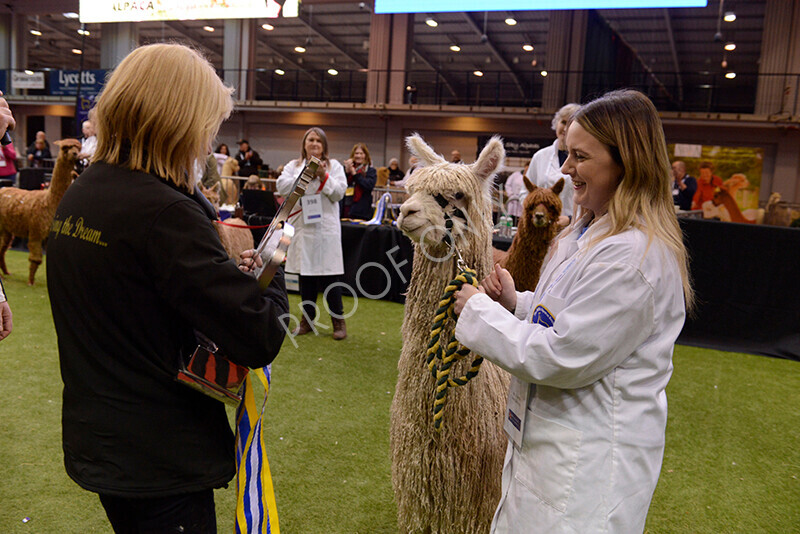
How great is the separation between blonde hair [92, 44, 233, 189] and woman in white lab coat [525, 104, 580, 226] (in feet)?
9.88

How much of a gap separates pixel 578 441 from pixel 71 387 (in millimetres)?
953

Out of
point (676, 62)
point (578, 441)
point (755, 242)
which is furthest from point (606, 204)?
point (676, 62)

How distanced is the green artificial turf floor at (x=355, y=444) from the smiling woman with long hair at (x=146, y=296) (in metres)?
1.39

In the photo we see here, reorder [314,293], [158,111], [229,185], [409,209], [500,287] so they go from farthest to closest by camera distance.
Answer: [229,185]
[314,293]
[409,209]
[500,287]
[158,111]

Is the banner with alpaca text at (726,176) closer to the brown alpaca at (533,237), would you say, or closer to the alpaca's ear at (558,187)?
the alpaca's ear at (558,187)

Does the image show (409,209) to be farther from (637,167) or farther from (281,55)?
(281,55)

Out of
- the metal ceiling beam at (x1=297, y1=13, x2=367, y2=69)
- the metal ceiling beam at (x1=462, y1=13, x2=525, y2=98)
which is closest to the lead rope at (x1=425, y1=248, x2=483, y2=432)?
the metal ceiling beam at (x1=462, y1=13, x2=525, y2=98)

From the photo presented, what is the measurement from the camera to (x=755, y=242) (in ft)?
16.4

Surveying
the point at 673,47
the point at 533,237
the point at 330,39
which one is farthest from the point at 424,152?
the point at 330,39

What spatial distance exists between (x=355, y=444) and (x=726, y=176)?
14.9m

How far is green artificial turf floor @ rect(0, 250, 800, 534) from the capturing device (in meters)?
2.43

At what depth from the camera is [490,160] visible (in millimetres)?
1993

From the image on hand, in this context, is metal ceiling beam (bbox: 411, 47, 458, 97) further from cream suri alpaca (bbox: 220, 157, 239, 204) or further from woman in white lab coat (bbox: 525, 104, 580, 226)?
woman in white lab coat (bbox: 525, 104, 580, 226)

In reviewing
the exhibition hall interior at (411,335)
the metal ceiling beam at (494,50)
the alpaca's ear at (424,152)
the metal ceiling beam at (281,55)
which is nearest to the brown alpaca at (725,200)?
the exhibition hall interior at (411,335)
